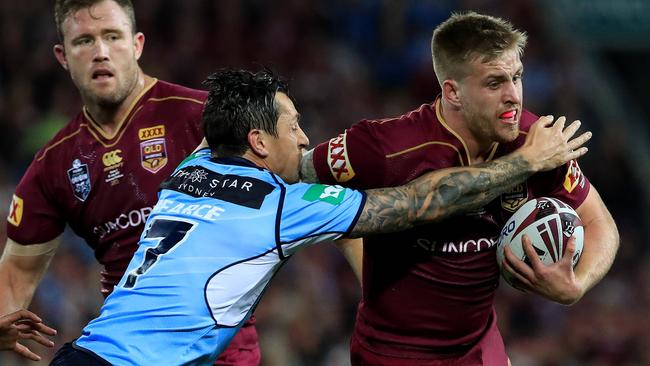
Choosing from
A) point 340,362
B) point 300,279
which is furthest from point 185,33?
point 340,362

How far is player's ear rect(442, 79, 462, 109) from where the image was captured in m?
5.28

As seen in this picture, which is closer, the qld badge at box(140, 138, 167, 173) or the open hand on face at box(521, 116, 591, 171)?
the open hand on face at box(521, 116, 591, 171)

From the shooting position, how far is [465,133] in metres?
5.30

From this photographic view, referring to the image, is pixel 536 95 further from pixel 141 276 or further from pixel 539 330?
pixel 141 276

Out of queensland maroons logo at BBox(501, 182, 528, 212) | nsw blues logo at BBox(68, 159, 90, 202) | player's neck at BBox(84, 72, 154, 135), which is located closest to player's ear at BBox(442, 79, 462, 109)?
queensland maroons logo at BBox(501, 182, 528, 212)

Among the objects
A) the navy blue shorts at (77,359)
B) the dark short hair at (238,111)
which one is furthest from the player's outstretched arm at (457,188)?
the navy blue shorts at (77,359)

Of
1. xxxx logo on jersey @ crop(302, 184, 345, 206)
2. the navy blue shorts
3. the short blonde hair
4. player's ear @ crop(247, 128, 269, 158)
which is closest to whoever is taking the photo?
the navy blue shorts

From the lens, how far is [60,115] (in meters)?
12.0

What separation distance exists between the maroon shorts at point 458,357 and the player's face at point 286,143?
3.21 feet

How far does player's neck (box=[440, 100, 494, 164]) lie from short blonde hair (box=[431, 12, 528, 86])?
16cm

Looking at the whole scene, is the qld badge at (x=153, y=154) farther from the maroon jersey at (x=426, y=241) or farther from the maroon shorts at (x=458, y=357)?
the maroon shorts at (x=458, y=357)

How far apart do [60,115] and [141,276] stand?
25.0ft

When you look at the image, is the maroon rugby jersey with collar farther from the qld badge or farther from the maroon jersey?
the maroon jersey

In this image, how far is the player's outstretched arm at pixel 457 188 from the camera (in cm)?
495
